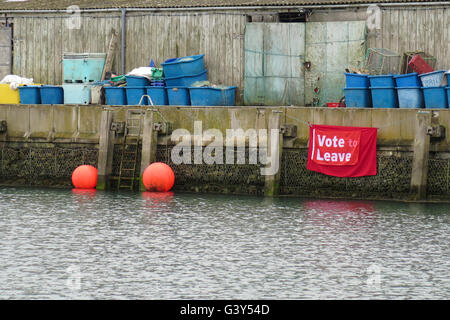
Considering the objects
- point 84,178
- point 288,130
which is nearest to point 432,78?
point 288,130

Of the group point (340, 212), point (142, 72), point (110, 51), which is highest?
point (110, 51)

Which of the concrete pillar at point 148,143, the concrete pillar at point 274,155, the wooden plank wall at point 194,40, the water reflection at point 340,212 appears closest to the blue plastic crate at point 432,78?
the water reflection at point 340,212

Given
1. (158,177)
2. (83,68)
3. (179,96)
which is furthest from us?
(83,68)

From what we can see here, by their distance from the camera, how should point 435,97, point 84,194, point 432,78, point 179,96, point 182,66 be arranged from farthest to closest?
point 182,66 → point 179,96 → point 84,194 → point 432,78 → point 435,97

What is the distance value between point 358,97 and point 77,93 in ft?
31.6

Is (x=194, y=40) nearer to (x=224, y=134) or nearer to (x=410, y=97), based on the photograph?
(x=224, y=134)

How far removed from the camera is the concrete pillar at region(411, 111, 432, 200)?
2506cm

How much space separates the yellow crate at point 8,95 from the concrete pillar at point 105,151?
4.29 meters

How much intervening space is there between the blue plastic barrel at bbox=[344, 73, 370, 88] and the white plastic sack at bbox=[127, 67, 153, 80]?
6.56 m

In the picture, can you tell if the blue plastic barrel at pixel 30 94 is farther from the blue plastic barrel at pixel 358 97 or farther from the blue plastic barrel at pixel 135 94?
the blue plastic barrel at pixel 358 97

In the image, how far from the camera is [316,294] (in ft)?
52.1

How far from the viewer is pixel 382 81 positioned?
27.2 m

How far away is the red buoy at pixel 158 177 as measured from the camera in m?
27.0

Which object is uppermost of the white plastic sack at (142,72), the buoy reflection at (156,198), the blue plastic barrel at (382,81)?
the white plastic sack at (142,72)
